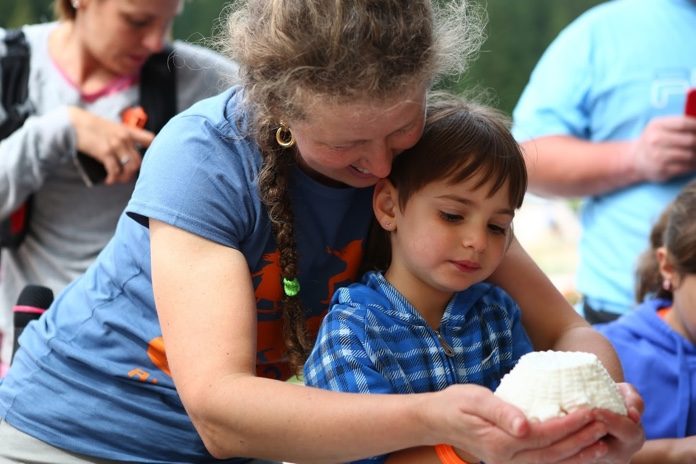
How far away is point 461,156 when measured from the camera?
6.29 ft

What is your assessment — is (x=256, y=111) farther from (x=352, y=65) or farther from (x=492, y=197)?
(x=492, y=197)

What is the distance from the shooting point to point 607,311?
3.25 m

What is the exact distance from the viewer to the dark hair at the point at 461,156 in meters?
1.92

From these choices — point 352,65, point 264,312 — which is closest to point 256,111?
point 352,65

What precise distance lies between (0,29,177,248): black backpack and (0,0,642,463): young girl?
2.74 ft

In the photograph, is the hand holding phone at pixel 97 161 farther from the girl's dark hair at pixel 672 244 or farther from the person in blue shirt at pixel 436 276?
the girl's dark hair at pixel 672 244

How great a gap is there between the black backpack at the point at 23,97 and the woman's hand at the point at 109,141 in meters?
0.14

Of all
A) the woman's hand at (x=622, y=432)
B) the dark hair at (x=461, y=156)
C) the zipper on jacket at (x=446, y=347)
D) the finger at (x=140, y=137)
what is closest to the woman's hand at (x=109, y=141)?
the finger at (x=140, y=137)

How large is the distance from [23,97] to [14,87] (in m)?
0.03

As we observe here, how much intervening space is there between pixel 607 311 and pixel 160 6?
5.01ft

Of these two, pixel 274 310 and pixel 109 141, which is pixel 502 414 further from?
pixel 109 141

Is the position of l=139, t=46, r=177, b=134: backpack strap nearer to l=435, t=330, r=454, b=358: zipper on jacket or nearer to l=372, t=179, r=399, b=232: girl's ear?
l=372, t=179, r=399, b=232: girl's ear

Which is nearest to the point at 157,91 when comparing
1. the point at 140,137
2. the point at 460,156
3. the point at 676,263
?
the point at 140,137

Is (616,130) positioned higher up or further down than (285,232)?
further down
